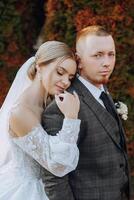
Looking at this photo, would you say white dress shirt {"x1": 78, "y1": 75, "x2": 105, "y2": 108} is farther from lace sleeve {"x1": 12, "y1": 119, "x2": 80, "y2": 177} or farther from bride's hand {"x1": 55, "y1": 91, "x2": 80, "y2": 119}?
lace sleeve {"x1": 12, "y1": 119, "x2": 80, "y2": 177}

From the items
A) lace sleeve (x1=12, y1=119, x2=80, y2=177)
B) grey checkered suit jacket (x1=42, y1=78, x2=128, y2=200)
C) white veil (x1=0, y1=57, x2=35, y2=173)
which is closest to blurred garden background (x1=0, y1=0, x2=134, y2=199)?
white veil (x1=0, y1=57, x2=35, y2=173)

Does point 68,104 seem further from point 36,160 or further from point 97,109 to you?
point 36,160

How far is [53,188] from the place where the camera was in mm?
3293

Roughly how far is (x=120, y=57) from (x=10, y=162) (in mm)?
1945

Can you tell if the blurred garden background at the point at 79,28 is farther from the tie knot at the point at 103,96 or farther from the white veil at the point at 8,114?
the tie knot at the point at 103,96

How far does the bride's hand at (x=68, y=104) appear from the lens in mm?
3258

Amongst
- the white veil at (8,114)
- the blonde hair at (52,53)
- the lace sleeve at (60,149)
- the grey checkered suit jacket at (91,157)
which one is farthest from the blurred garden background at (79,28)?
the lace sleeve at (60,149)

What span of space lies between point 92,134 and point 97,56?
42 centimetres

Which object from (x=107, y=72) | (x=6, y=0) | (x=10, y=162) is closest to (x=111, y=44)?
(x=107, y=72)

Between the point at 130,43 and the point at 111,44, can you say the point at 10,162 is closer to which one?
the point at 111,44

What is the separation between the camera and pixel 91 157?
3305 mm

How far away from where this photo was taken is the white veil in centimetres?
370

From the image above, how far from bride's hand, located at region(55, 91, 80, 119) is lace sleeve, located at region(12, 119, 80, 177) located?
40 mm

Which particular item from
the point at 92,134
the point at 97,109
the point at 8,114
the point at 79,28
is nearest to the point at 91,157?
the point at 92,134
